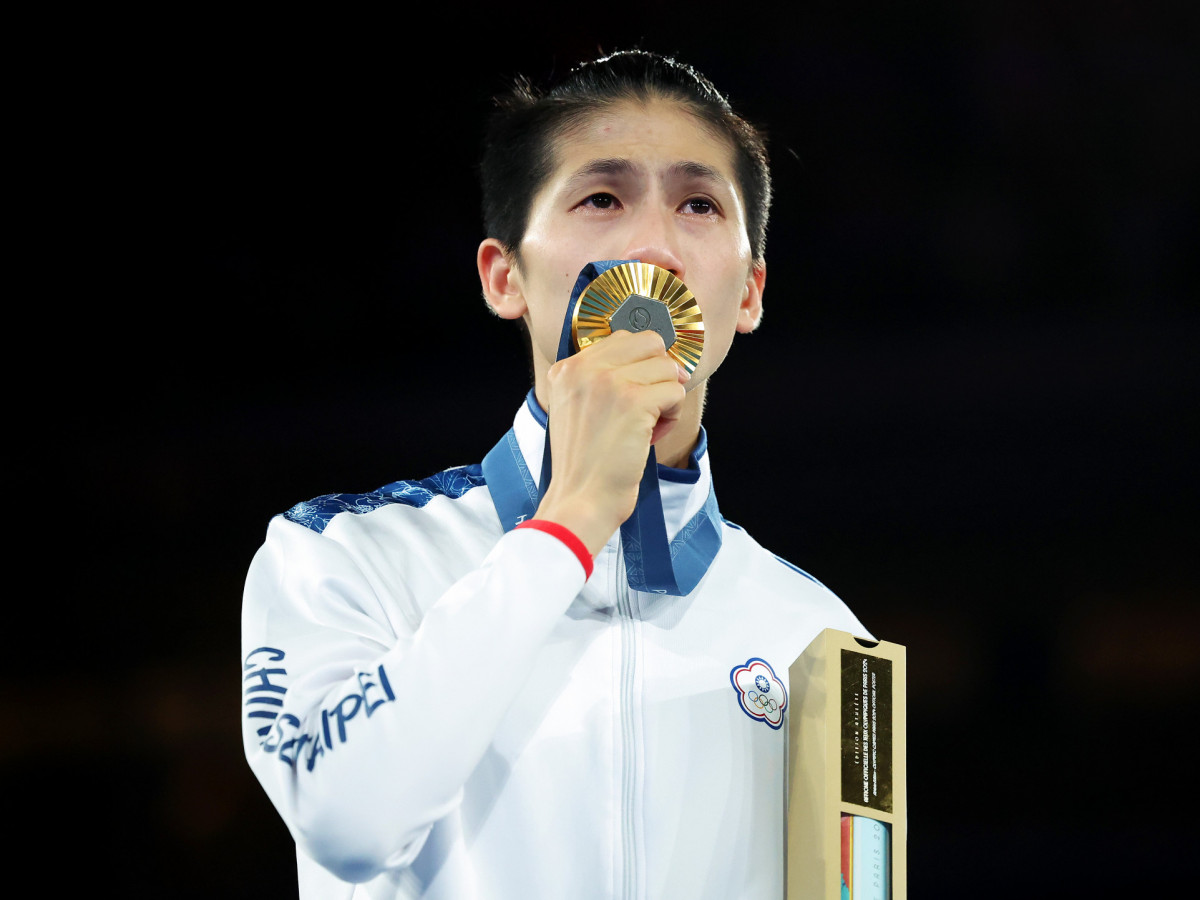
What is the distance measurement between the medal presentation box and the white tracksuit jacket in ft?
0.26

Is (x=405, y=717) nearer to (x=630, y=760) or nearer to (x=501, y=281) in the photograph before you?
(x=630, y=760)

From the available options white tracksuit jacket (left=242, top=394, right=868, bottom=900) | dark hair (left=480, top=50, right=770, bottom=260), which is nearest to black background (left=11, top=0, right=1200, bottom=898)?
dark hair (left=480, top=50, right=770, bottom=260)

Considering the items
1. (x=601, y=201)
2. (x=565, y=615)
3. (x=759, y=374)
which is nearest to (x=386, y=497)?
(x=565, y=615)

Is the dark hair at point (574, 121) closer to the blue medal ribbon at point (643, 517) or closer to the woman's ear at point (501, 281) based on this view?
the woman's ear at point (501, 281)

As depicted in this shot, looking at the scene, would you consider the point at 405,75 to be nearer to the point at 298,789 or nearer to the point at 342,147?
the point at 342,147

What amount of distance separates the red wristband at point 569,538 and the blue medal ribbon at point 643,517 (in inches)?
5.4

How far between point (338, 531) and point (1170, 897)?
1904 millimetres

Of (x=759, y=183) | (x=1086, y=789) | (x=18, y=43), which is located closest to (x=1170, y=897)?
(x=1086, y=789)

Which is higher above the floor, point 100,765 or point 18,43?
point 18,43

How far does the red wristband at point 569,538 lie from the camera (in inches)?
42.3

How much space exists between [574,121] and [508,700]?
2.73ft

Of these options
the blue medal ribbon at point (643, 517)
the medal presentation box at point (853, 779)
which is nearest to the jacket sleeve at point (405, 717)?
the blue medal ribbon at point (643, 517)

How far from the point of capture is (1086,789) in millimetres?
2428

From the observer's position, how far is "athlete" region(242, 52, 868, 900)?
3.29 feet
